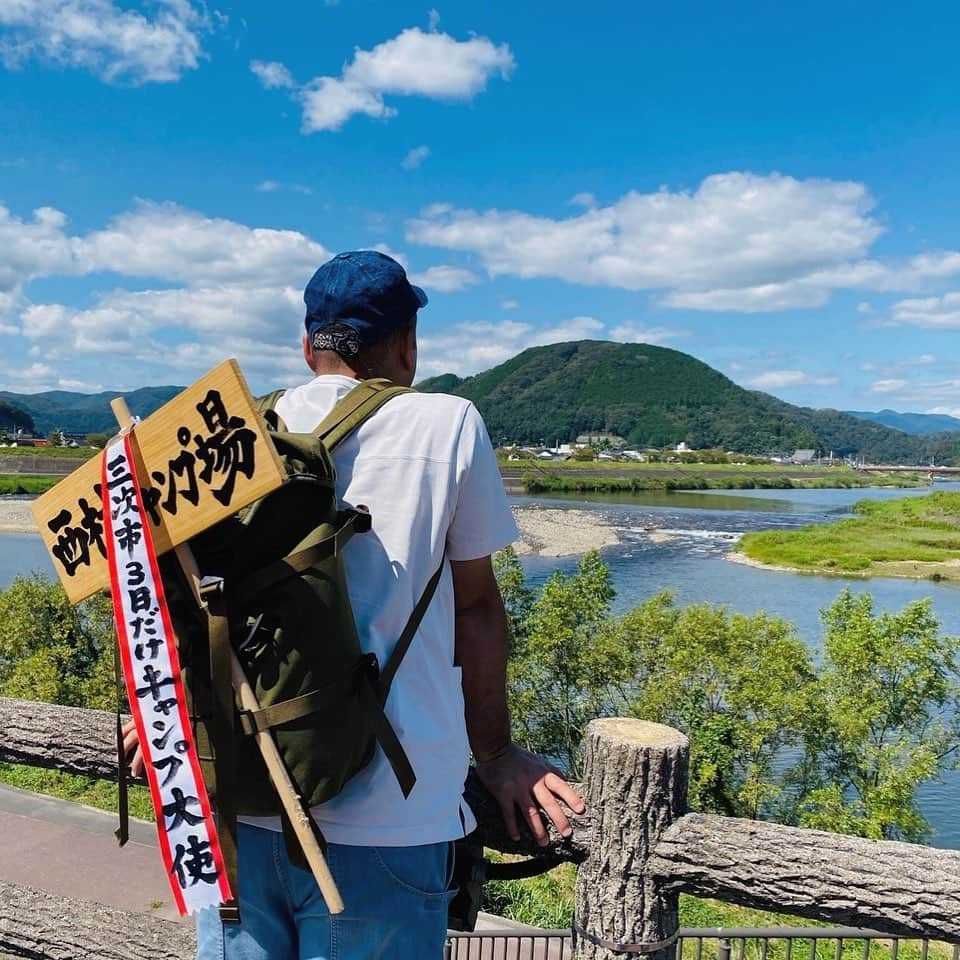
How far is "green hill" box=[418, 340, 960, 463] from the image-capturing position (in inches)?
5901

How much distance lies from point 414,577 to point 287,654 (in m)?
0.23

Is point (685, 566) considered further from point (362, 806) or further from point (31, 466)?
point (31, 466)

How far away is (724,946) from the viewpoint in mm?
3514

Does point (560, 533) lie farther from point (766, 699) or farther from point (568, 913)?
point (568, 913)

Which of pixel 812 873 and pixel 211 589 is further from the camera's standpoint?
pixel 812 873

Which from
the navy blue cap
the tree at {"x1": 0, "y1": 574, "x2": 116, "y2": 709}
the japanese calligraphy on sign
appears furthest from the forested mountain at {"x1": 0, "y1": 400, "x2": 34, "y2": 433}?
the japanese calligraphy on sign

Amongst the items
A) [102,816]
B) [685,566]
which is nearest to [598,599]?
[102,816]

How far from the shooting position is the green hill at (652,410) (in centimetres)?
14988

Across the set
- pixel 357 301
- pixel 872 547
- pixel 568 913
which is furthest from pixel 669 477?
pixel 357 301

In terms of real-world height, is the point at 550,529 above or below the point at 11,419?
below

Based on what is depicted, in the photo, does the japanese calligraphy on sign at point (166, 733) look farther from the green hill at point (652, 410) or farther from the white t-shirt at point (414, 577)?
the green hill at point (652, 410)

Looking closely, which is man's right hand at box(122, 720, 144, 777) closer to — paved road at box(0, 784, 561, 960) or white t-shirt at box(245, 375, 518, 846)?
Answer: white t-shirt at box(245, 375, 518, 846)

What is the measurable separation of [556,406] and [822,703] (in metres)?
160

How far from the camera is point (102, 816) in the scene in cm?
844
